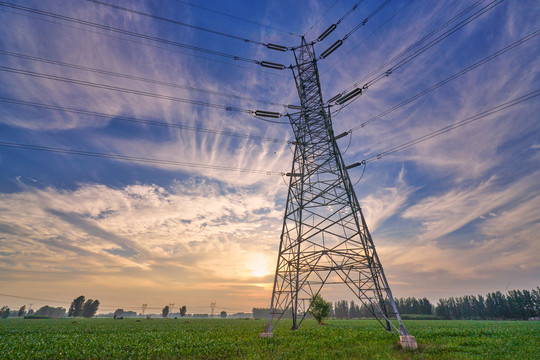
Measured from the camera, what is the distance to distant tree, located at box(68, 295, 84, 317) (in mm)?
122375

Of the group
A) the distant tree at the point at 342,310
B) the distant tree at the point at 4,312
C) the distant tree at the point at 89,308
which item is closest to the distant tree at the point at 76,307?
the distant tree at the point at 89,308

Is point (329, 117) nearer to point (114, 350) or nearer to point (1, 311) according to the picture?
point (114, 350)

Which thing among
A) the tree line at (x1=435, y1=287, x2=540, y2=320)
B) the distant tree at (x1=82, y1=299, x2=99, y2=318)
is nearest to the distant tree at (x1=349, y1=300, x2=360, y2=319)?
the tree line at (x1=435, y1=287, x2=540, y2=320)

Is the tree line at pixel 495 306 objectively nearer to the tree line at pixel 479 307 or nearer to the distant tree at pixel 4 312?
the tree line at pixel 479 307

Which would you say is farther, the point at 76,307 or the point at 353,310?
Answer: the point at 353,310

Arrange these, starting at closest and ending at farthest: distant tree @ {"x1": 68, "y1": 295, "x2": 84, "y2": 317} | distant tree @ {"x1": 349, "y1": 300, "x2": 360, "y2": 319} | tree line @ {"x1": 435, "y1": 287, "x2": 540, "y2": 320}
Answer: tree line @ {"x1": 435, "y1": 287, "x2": 540, "y2": 320}
distant tree @ {"x1": 68, "y1": 295, "x2": 84, "y2": 317}
distant tree @ {"x1": 349, "y1": 300, "x2": 360, "y2": 319}

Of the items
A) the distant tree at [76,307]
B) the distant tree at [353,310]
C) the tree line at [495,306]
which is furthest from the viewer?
the distant tree at [353,310]

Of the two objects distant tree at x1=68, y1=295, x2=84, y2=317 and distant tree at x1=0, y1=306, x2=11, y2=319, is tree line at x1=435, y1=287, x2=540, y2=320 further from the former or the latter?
distant tree at x1=0, y1=306, x2=11, y2=319

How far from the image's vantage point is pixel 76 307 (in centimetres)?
12238

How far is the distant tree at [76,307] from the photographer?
401 feet

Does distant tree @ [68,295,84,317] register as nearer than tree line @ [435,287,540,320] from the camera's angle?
No

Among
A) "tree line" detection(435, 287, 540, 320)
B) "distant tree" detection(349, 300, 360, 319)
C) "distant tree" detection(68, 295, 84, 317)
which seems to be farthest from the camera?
"distant tree" detection(349, 300, 360, 319)

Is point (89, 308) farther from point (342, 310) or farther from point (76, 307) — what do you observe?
point (342, 310)

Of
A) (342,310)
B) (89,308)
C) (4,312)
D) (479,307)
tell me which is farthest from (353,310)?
(4,312)
